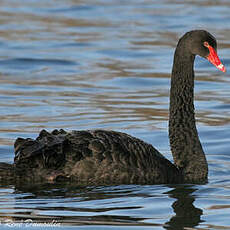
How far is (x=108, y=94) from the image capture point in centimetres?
1294

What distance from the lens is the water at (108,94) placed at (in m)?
6.73

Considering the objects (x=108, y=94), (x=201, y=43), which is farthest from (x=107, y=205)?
(x=108, y=94)

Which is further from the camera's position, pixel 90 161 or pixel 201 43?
pixel 201 43

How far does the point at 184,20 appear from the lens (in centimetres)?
2077

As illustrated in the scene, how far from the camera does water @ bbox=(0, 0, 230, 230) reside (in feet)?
22.1

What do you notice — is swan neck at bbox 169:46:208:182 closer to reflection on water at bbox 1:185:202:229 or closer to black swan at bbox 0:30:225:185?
black swan at bbox 0:30:225:185

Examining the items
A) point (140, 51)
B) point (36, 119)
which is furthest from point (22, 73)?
point (36, 119)

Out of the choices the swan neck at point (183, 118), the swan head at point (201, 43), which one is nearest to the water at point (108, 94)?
the swan neck at point (183, 118)

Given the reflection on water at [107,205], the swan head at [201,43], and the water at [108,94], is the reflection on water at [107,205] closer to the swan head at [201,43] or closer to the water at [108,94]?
the water at [108,94]

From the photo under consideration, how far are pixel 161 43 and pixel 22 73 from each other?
12.9ft

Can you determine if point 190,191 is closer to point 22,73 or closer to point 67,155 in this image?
point 67,155

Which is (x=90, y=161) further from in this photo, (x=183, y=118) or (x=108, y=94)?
(x=108, y=94)

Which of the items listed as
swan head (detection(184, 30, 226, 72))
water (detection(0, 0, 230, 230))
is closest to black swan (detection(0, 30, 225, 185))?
water (detection(0, 0, 230, 230))

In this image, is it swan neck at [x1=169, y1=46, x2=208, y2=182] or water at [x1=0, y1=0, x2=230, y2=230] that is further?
swan neck at [x1=169, y1=46, x2=208, y2=182]
